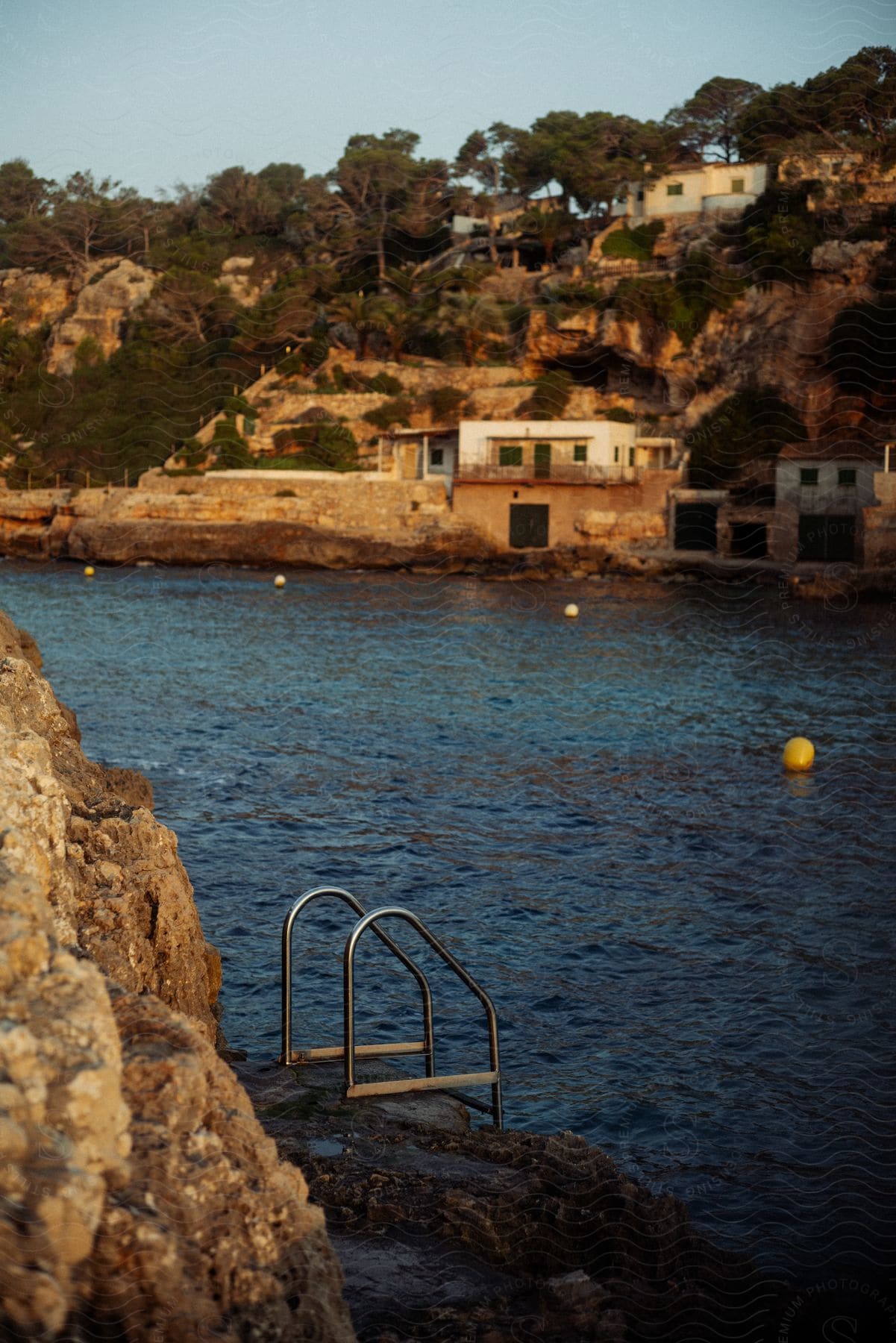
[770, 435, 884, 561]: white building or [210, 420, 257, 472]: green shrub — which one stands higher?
[210, 420, 257, 472]: green shrub

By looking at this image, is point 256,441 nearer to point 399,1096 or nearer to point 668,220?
point 668,220

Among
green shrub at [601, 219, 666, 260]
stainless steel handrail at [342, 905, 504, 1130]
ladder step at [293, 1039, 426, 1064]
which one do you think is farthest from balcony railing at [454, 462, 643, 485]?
stainless steel handrail at [342, 905, 504, 1130]

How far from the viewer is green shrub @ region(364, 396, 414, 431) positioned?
46906 millimetres

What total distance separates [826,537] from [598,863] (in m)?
28.6

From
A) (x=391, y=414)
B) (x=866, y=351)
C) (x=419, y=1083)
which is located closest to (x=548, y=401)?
(x=391, y=414)

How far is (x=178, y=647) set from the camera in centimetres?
2336

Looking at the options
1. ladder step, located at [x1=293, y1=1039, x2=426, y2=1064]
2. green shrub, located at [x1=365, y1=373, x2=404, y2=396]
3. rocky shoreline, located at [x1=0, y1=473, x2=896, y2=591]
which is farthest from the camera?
green shrub, located at [x1=365, y1=373, x2=404, y2=396]

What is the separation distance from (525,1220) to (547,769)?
983cm

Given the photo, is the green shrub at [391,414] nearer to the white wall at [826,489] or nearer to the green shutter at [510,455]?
the green shutter at [510,455]

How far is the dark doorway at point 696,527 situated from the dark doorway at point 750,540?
78 cm

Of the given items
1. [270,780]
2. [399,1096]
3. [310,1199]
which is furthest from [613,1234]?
[270,780]

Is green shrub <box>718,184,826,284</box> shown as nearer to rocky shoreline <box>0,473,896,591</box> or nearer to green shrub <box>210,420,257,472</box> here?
rocky shoreline <box>0,473,896,591</box>

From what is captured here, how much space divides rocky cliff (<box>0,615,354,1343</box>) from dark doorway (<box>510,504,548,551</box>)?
125 ft

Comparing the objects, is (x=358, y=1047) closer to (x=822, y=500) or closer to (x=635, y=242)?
(x=822, y=500)
